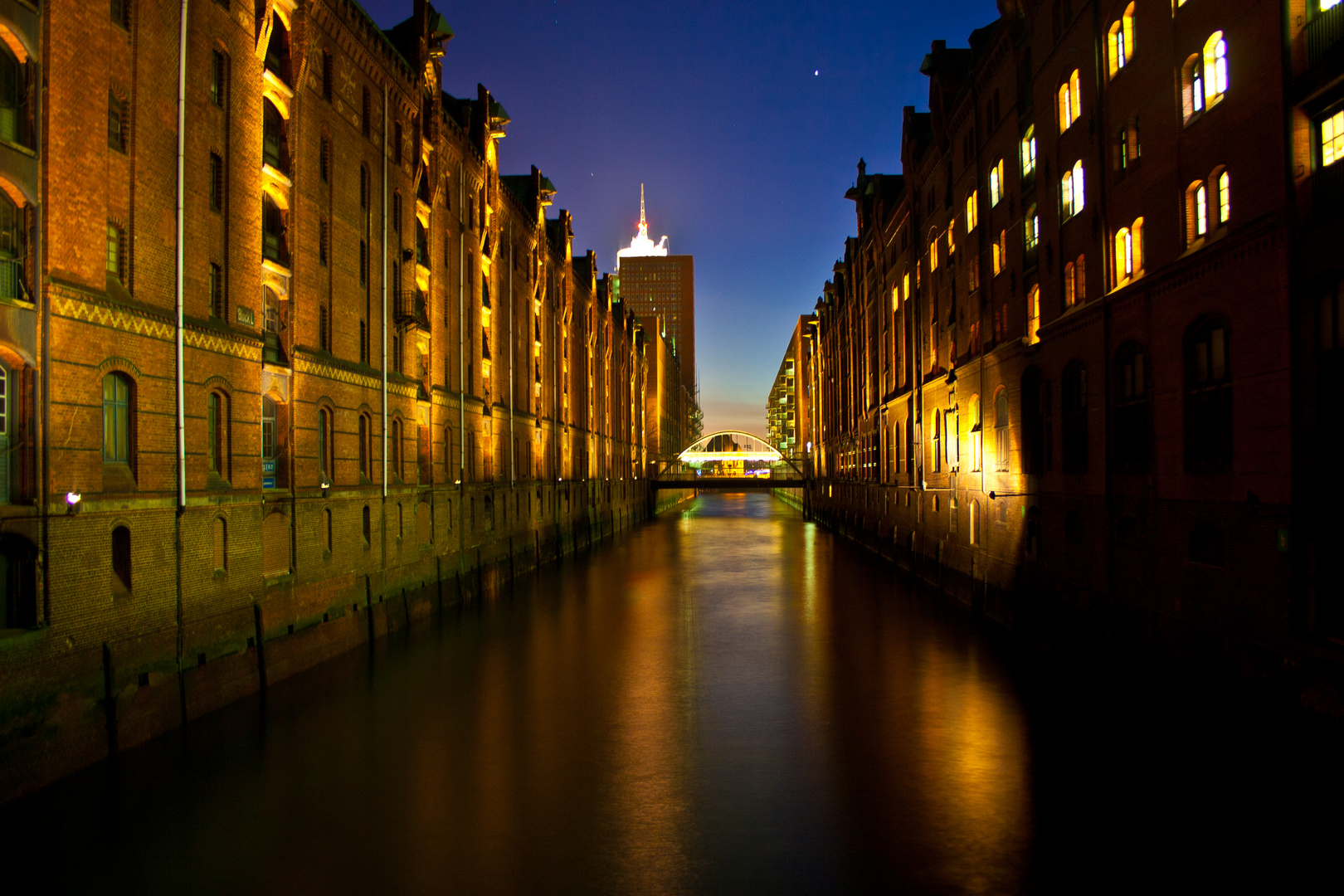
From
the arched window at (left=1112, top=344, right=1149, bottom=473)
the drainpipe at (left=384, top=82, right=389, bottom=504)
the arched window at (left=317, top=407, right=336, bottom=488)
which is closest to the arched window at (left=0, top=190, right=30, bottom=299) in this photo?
the arched window at (left=317, top=407, right=336, bottom=488)

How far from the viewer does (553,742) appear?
1423cm

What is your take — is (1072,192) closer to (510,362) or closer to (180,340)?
(180,340)

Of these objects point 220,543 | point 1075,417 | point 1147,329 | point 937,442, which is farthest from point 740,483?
point 220,543

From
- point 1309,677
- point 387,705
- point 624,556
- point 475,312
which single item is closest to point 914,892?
point 1309,677

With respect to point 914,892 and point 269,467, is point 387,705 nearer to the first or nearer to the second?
point 269,467

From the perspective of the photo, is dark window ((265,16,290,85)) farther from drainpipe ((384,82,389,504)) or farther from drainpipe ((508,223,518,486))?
drainpipe ((508,223,518,486))

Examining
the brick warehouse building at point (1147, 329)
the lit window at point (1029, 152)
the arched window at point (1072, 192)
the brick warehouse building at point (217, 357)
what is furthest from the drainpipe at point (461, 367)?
the arched window at point (1072, 192)

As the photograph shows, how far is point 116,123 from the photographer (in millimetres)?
13492

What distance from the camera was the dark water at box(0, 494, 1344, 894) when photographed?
9.56 m

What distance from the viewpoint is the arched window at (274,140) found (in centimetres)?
1903

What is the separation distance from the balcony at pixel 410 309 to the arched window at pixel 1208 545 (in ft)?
67.7

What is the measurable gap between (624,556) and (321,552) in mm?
27464

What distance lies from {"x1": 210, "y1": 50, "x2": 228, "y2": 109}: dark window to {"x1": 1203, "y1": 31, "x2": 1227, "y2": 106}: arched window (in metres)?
17.4

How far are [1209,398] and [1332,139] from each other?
4.40m
